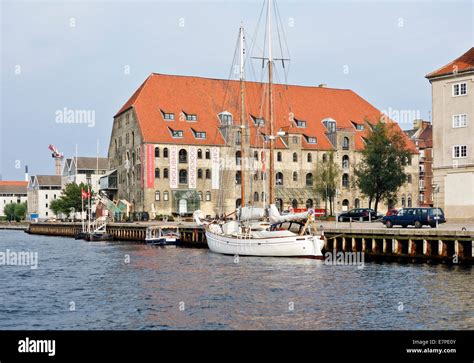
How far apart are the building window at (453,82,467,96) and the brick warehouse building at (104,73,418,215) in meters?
39.3

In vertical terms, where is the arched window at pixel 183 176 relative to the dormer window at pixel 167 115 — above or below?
below

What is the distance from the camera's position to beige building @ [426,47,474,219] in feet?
214

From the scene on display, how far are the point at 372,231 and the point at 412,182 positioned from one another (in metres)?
71.7

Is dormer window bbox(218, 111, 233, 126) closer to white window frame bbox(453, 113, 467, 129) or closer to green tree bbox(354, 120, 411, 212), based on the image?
green tree bbox(354, 120, 411, 212)

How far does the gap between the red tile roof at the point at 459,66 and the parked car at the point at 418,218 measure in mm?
Result: 16741

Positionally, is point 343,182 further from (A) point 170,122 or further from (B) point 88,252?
(B) point 88,252

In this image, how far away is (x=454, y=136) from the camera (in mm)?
67188

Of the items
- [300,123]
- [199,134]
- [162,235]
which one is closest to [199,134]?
[199,134]

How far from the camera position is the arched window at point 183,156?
105500mm

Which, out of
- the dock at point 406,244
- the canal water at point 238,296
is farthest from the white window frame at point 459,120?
the canal water at point 238,296

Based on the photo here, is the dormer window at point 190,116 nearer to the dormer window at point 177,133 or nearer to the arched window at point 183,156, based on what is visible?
the dormer window at point 177,133

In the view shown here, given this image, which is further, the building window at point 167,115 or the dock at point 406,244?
the building window at point 167,115

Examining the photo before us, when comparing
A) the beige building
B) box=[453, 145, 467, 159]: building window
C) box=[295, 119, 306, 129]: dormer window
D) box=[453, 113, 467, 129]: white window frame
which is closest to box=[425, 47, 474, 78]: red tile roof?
the beige building

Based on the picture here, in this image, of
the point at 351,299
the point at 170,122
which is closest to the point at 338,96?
the point at 170,122
